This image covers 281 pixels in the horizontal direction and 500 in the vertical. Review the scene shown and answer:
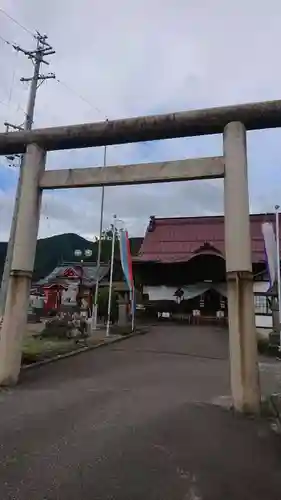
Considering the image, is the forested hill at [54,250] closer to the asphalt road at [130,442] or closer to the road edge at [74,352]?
the road edge at [74,352]

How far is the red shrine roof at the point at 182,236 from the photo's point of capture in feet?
91.4

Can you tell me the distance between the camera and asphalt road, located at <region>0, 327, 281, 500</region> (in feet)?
12.2

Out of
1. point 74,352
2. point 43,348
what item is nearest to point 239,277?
point 74,352

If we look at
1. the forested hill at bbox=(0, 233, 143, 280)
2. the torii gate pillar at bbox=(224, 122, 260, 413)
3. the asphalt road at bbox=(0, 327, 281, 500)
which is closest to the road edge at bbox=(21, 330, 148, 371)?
the asphalt road at bbox=(0, 327, 281, 500)

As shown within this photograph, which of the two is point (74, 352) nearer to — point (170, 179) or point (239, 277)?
point (170, 179)

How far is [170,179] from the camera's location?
772 cm

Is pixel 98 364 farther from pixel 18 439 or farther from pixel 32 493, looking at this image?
pixel 32 493

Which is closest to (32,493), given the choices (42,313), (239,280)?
(239,280)

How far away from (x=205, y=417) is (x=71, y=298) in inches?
1112

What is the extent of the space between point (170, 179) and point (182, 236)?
73.0 feet

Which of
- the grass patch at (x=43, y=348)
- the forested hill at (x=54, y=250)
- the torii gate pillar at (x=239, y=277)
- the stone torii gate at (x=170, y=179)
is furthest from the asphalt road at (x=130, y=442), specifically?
the forested hill at (x=54, y=250)

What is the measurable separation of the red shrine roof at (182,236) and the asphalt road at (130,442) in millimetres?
18829

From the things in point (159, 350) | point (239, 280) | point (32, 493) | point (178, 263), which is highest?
point (178, 263)

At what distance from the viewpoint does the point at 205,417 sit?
6.08 metres
